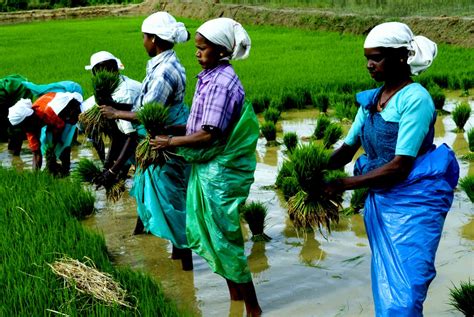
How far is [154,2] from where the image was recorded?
25984 millimetres

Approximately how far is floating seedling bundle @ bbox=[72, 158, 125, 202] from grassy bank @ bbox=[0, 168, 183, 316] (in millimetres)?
292

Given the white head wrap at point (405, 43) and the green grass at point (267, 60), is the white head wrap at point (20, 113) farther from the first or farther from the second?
the white head wrap at point (405, 43)

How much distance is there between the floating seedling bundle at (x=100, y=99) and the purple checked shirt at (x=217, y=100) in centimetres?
95

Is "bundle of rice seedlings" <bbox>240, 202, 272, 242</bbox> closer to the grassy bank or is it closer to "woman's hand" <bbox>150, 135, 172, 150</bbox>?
the grassy bank

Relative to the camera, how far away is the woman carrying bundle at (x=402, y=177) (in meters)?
3.15

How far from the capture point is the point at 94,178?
17.2ft

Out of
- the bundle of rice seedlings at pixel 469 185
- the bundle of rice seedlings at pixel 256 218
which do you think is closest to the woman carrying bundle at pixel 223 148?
the bundle of rice seedlings at pixel 256 218

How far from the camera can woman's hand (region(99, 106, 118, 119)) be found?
15.3 feet

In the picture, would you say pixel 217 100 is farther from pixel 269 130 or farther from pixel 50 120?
pixel 269 130

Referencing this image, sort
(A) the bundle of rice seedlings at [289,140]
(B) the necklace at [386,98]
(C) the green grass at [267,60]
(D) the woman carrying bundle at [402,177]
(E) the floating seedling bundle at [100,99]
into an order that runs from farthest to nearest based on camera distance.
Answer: (C) the green grass at [267,60], (A) the bundle of rice seedlings at [289,140], (E) the floating seedling bundle at [100,99], (B) the necklace at [386,98], (D) the woman carrying bundle at [402,177]

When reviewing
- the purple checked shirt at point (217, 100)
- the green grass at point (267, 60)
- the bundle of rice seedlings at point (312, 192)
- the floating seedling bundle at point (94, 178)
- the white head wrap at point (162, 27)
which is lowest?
the green grass at point (267, 60)

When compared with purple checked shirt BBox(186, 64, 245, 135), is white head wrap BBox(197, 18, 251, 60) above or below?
above

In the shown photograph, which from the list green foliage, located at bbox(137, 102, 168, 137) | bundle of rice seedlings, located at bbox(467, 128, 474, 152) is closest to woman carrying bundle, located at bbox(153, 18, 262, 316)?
green foliage, located at bbox(137, 102, 168, 137)

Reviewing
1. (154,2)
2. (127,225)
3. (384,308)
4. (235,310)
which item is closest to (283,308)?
Answer: (235,310)
